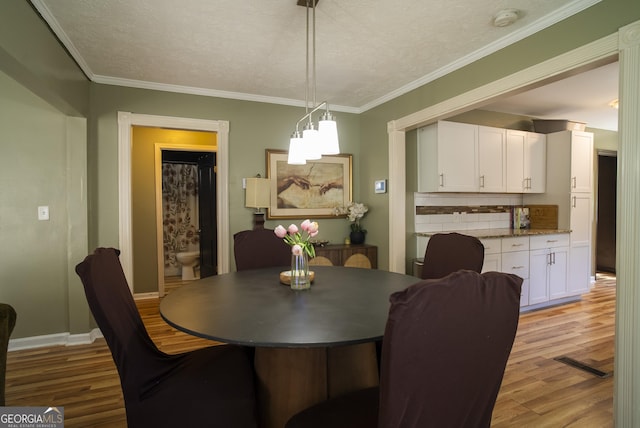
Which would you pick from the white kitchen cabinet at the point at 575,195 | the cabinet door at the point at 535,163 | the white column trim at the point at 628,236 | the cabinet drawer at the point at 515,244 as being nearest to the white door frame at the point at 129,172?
Answer: the cabinet drawer at the point at 515,244

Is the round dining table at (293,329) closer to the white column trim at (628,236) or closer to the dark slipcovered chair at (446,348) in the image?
the dark slipcovered chair at (446,348)

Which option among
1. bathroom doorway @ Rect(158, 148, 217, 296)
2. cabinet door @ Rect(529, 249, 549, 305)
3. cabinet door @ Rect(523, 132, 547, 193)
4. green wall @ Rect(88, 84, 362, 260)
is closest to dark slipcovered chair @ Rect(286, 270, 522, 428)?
green wall @ Rect(88, 84, 362, 260)

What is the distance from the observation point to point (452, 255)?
2311mm

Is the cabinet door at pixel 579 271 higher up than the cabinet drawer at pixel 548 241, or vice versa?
the cabinet drawer at pixel 548 241

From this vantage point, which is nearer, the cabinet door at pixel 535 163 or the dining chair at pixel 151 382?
→ the dining chair at pixel 151 382

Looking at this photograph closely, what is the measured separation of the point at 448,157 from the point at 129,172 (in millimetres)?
3338

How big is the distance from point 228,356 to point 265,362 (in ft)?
0.79

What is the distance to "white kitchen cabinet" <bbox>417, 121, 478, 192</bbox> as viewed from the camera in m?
3.80

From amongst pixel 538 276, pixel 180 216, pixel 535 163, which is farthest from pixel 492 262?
pixel 180 216

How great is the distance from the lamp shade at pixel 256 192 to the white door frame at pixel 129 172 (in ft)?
0.97

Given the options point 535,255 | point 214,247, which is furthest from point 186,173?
point 535,255

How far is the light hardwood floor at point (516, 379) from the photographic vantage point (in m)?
2.06

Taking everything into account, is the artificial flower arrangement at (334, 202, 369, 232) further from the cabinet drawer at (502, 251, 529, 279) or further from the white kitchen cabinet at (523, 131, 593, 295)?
the white kitchen cabinet at (523, 131, 593, 295)

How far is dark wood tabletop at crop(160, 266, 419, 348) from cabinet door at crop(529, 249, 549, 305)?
2736 mm
